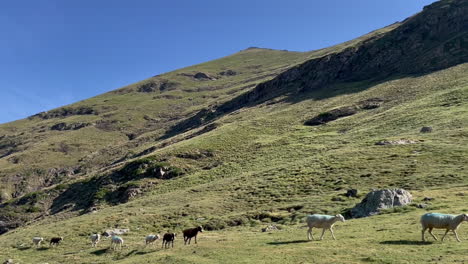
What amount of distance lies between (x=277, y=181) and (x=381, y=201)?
20851 mm

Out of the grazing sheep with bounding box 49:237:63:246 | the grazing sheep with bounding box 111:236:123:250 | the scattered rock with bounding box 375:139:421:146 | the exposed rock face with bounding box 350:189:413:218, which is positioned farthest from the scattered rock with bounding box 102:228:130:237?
the scattered rock with bounding box 375:139:421:146

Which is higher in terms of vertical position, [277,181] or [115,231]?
[277,181]

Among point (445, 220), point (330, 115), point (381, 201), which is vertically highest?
point (330, 115)

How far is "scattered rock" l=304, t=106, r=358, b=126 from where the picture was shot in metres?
92.6

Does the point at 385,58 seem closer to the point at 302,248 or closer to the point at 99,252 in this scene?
the point at 302,248

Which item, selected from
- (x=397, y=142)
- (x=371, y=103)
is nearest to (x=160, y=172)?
(x=397, y=142)

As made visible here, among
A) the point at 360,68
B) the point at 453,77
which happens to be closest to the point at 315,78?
the point at 360,68

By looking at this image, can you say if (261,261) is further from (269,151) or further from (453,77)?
(453,77)

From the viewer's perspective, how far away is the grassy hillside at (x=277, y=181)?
24.1 meters

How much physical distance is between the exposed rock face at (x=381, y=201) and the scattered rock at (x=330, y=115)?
60.4m

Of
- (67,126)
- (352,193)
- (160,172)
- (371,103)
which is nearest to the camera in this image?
(352,193)

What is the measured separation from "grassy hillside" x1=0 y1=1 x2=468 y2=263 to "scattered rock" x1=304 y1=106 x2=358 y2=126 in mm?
928

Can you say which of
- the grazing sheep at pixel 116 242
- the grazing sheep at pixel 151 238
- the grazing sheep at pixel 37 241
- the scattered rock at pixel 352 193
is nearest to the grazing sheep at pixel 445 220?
the scattered rock at pixel 352 193

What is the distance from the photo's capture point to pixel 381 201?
103ft
